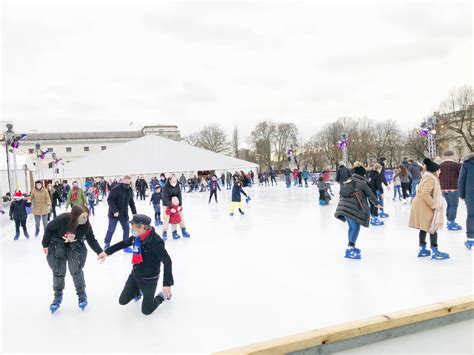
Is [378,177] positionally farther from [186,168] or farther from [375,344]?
[186,168]

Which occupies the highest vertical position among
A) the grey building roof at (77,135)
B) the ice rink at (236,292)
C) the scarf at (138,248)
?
the grey building roof at (77,135)

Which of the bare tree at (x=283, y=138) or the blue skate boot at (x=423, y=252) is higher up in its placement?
the bare tree at (x=283, y=138)

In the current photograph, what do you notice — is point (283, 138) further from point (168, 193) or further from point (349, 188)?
point (349, 188)

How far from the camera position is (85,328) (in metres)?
3.05

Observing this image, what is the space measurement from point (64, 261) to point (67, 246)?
0.46ft

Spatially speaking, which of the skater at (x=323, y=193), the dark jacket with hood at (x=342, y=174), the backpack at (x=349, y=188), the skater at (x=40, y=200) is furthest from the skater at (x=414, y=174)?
the skater at (x=40, y=200)

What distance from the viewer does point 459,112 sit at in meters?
36.7

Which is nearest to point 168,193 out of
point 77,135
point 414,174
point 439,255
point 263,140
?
point 439,255

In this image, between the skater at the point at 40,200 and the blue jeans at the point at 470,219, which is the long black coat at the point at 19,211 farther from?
the blue jeans at the point at 470,219

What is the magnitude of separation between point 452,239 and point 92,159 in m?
18.2

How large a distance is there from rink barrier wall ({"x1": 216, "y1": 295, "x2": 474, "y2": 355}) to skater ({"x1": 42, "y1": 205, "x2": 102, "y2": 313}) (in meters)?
1.94

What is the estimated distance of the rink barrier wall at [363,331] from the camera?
6.78 feet

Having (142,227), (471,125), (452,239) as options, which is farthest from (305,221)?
(471,125)

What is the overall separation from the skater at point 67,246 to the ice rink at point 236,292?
0.23 metres
